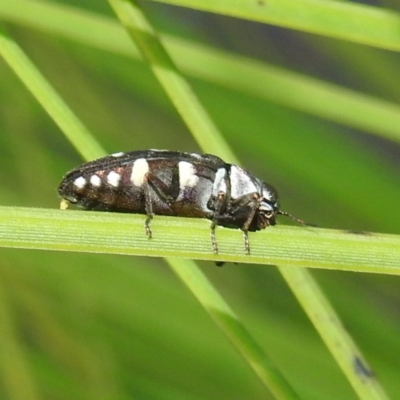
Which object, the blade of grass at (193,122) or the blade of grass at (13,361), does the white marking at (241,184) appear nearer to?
the blade of grass at (193,122)

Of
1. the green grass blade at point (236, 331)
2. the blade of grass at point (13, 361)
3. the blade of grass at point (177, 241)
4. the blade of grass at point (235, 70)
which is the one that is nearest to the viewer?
the blade of grass at point (177, 241)

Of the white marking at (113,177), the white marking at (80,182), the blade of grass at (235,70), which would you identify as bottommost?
the white marking at (80,182)

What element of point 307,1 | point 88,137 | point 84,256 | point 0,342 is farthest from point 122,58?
point 307,1

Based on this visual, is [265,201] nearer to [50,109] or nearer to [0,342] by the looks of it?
[50,109]

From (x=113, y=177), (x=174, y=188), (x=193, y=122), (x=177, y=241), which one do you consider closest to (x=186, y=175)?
(x=174, y=188)

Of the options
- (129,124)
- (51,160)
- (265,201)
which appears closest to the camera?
(265,201)

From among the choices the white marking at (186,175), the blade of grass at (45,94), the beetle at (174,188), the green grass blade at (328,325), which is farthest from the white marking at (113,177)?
the green grass blade at (328,325)

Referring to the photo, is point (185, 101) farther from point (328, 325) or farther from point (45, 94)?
point (328, 325)
